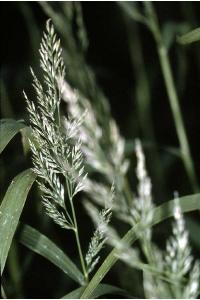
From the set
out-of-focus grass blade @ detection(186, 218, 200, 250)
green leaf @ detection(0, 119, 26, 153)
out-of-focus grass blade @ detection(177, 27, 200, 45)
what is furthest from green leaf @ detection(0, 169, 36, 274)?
out-of-focus grass blade @ detection(186, 218, 200, 250)

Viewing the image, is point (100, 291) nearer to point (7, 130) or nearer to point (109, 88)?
point (7, 130)

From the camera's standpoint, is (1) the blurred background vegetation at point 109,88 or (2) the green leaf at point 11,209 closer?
(2) the green leaf at point 11,209

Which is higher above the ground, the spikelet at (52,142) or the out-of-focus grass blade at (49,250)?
the spikelet at (52,142)

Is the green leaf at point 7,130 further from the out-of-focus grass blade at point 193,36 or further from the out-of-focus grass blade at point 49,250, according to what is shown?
the out-of-focus grass blade at point 193,36

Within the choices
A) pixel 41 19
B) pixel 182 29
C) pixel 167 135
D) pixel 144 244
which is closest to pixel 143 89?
pixel 182 29

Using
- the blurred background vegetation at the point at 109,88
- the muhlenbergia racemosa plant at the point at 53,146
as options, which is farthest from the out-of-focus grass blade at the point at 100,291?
the blurred background vegetation at the point at 109,88

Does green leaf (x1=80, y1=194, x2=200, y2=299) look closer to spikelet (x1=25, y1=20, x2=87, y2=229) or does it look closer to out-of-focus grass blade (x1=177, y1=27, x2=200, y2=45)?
spikelet (x1=25, y1=20, x2=87, y2=229)
